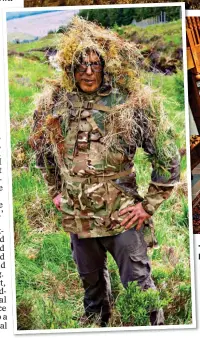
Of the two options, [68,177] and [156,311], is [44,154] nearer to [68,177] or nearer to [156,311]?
[68,177]

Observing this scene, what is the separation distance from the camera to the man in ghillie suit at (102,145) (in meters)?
6.77

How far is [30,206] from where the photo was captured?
7.09 meters

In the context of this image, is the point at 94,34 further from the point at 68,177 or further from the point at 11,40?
the point at 68,177

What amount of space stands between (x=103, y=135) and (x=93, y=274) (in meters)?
1.16

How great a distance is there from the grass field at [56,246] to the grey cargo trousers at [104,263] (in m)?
0.07

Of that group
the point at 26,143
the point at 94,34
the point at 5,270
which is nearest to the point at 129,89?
the point at 94,34

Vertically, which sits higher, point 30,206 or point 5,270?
point 30,206

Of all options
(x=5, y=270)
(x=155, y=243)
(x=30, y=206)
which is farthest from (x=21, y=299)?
(x=155, y=243)

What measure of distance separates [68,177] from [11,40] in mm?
1212

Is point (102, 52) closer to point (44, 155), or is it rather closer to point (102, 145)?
point (102, 145)

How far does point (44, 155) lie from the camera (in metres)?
6.95

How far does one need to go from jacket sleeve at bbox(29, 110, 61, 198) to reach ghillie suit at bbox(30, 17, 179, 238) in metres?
0.01

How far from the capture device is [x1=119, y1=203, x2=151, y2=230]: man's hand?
6871 mm

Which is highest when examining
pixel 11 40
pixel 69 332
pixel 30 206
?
pixel 11 40
